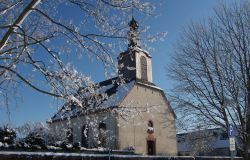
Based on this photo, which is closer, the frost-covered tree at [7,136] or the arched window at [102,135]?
the frost-covered tree at [7,136]

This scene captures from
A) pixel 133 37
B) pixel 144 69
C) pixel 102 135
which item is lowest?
pixel 102 135

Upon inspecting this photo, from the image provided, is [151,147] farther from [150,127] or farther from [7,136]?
[7,136]

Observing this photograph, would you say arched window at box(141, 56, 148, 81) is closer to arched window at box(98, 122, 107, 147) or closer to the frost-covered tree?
arched window at box(98, 122, 107, 147)

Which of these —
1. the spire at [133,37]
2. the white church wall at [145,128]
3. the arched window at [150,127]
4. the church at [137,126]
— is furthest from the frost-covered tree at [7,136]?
the arched window at [150,127]

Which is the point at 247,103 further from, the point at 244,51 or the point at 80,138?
the point at 80,138

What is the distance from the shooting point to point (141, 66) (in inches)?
1619

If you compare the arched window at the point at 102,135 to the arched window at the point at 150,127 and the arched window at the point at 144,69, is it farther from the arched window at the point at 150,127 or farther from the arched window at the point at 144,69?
the arched window at the point at 144,69

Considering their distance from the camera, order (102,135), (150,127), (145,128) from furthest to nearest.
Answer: (150,127), (145,128), (102,135)

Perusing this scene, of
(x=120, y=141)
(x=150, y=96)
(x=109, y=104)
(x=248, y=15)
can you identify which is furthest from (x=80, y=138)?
(x=109, y=104)

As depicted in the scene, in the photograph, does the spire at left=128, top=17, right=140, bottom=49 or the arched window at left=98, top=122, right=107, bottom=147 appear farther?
the arched window at left=98, top=122, right=107, bottom=147

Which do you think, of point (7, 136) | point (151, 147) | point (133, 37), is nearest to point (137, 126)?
point (151, 147)

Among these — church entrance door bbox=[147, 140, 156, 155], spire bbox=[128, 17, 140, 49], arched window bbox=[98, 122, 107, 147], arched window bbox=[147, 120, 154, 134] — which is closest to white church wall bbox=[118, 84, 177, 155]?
arched window bbox=[147, 120, 154, 134]

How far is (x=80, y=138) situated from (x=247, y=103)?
2497 cm

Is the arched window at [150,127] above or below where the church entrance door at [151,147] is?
above
